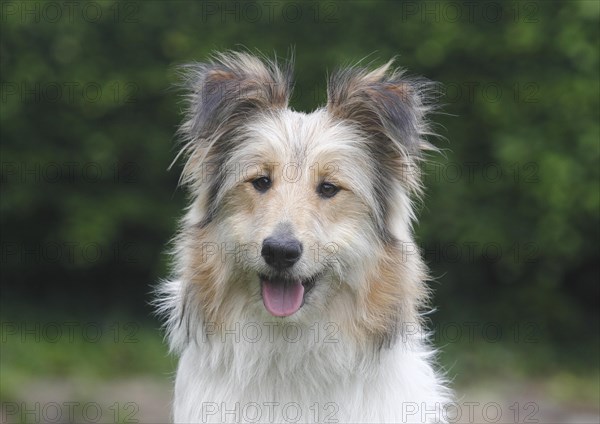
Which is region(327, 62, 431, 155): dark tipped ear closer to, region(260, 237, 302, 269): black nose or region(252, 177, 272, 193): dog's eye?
region(252, 177, 272, 193): dog's eye

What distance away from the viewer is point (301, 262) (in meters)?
4.76

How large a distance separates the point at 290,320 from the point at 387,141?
1164mm

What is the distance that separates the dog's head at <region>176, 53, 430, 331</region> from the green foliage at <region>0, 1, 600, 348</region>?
4.23 meters

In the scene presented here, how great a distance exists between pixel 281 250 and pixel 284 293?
306 mm

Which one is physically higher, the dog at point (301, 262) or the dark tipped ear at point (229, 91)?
the dark tipped ear at point (229, 91)

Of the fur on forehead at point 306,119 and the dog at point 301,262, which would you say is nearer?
the dog at point 301,262

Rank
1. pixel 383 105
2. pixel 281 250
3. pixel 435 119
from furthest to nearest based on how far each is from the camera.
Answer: pixel 435 119, pixel 383 105, pixel 281 250

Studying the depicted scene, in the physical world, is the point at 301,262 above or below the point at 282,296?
above

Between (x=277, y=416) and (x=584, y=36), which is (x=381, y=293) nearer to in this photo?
(x=277, y=416)

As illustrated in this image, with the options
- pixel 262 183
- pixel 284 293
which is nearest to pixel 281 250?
pixel 284 293

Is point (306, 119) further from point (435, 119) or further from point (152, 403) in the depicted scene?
point (435, 119)

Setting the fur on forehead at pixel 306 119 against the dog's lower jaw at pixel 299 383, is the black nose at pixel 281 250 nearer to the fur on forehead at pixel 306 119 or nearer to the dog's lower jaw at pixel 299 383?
the dog's lower jaw at pixel 299 383

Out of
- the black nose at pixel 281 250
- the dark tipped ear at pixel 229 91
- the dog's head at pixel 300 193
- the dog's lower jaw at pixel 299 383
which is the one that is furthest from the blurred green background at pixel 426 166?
the black nose at pixel 281 250

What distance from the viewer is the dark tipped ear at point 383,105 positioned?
512 centimetres
